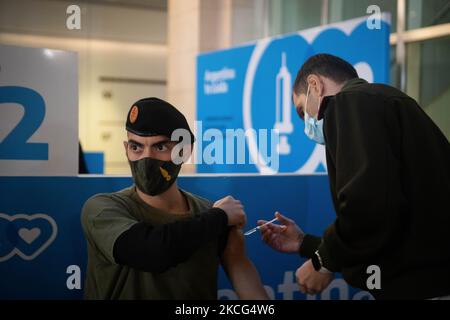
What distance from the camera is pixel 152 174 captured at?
199 cm

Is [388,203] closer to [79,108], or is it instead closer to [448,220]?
[448,220]

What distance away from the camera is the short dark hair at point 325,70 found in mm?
2189

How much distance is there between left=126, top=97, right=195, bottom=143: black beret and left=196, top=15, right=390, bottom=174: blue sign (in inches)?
9.0

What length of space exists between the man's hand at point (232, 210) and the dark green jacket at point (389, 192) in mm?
308

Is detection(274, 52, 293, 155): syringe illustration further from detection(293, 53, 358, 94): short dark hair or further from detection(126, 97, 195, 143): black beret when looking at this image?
detection(126, 97, 195, 143): black beret

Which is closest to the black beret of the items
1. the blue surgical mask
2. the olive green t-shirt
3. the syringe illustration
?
the olive green t-shirt

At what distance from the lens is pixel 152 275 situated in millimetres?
1953

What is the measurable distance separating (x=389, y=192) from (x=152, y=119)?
748 mm

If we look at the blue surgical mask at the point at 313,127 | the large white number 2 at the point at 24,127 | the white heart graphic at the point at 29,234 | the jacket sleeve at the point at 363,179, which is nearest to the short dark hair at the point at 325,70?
the blue surgical mask at the point at 313,127

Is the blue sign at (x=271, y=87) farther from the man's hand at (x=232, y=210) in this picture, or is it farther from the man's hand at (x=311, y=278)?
the man's hand at (x=311, y=278)

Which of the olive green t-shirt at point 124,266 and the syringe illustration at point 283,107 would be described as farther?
the syringe illustration at point 283,107

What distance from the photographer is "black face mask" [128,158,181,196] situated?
1.98 metres
